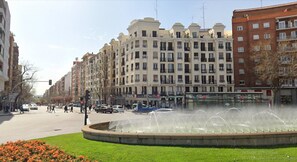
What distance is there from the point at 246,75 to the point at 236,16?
1489cm

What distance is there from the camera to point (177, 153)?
859 centimetres

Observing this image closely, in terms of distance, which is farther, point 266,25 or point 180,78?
point 180,78

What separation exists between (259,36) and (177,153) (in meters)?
58.8

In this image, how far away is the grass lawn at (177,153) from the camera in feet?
26.4

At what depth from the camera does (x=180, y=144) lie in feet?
32.1

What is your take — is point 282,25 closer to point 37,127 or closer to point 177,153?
point 37,127

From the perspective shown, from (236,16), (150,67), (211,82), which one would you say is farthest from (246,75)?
(150,67)

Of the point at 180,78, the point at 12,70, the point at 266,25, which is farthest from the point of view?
the point at 12,70

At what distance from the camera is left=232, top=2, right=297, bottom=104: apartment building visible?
58031 mm

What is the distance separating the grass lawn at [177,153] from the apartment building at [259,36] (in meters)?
51.8

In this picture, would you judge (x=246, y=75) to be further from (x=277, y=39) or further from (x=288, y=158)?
(x=288, y=158)

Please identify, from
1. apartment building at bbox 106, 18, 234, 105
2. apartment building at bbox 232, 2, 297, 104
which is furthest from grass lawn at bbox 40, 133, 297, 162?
apartment building at bbox 106, 18, 234, 105

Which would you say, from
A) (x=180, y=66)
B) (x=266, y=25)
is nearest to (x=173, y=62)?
(x=180, y=66)

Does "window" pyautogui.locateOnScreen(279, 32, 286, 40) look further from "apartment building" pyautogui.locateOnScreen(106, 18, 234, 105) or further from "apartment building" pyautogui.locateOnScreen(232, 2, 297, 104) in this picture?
"apartment building" pyautogui.locateOnScreen(106, 18, 234, 105)
